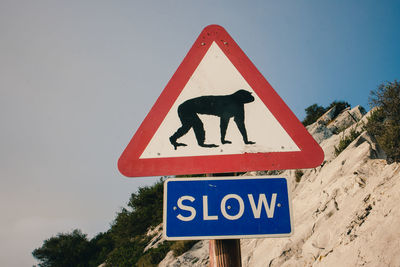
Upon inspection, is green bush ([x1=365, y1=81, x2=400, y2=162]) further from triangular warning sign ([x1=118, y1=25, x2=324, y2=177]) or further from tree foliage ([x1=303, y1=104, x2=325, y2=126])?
tree foliage ([x1=303, y1=104, x2=325, y2=126])

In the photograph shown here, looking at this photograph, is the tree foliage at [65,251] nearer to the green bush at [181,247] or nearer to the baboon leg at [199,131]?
the green bush at [181,247]

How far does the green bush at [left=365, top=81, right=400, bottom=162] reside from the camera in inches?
201

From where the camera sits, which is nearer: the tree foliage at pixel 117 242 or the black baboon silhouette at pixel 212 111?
the black baboon silhouette at pixel 212 111

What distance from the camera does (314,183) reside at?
6.94 m

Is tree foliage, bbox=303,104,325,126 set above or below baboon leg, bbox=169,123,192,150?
above

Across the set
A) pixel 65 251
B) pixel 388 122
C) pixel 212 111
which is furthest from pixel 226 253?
pixel 65 251

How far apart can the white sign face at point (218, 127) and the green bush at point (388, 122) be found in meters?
5.15

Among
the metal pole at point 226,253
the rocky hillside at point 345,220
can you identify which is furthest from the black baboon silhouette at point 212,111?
the rocky hillside at point 345,220

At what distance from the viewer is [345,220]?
4188 mm

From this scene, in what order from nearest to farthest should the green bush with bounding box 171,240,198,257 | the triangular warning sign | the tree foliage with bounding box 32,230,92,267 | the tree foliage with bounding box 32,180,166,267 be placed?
the triangular warning sign < the green bush with bounding box 171,240,198,257 < the tree foliage with bounding box 32,180,166,267 < the tree foliage with bounding box 32,230,92,267

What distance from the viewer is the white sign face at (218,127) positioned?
4.38 feet

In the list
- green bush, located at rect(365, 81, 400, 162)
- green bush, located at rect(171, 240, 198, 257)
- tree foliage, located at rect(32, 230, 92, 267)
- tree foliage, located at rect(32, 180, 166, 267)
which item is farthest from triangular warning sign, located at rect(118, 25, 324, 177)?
tree foliage, located at rect(32, 230, 92, 267)

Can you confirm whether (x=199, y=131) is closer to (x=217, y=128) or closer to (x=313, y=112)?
(x=217, y=128)

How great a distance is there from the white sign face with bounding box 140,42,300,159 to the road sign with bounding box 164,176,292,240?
0.61 feet
